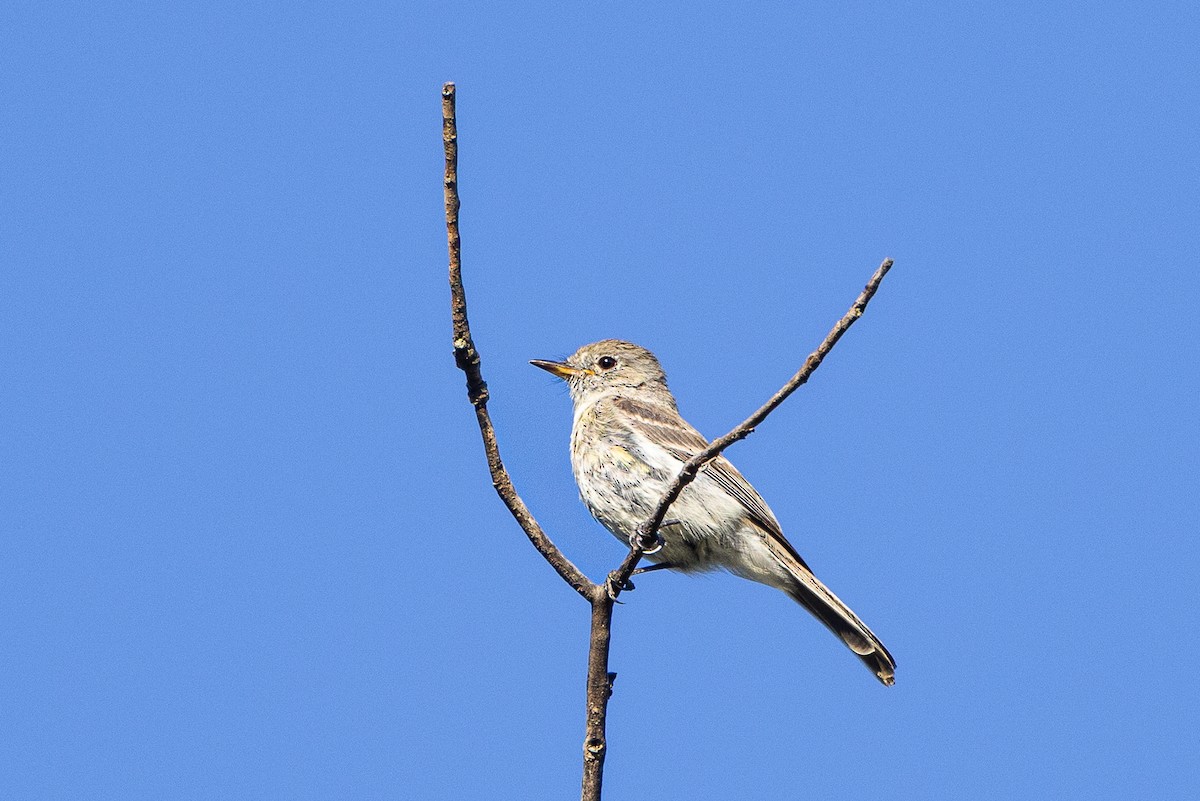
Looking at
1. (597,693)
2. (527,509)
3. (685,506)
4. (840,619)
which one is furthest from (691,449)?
(597,693)

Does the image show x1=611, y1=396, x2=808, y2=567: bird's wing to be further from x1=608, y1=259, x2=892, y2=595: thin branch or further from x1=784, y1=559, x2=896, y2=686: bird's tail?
x1=608, y1=259, x2=892, y2=595: thin branch

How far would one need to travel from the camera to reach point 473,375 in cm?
419

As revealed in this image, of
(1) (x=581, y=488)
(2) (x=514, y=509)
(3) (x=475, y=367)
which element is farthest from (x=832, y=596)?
(3) (x=475, y=367)

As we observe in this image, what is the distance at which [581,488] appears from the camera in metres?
7.21

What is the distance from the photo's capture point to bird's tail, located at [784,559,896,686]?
6379 millimetres

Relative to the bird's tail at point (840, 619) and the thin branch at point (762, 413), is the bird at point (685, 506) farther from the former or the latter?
the thin branch at point (762, 413)

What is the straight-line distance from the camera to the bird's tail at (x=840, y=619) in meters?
6.38

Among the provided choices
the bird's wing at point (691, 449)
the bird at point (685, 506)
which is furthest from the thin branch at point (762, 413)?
the bird's wing at point (691, 449)

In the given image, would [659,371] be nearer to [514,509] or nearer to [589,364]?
[589,364]

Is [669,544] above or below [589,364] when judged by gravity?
below

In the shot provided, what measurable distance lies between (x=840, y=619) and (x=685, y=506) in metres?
1.03

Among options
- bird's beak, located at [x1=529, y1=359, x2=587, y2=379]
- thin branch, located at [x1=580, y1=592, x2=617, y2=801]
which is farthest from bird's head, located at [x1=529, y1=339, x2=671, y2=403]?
thin branch, located at [x1=580, y1=592, x2=617, y2=801]

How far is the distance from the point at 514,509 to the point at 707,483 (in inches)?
113

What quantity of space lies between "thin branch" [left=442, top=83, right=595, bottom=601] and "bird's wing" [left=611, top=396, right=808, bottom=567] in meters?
2.56
